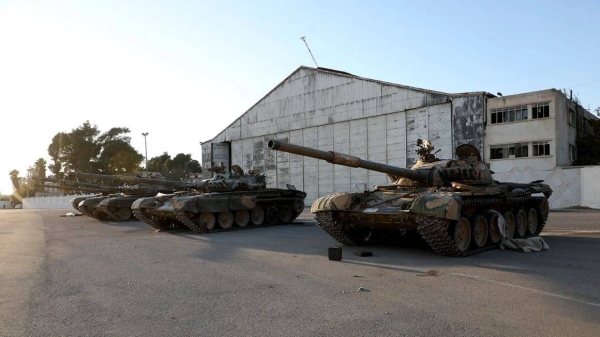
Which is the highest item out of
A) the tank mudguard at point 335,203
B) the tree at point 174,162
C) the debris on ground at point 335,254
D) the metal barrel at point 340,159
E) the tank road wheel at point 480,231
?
the tree at point 174,162

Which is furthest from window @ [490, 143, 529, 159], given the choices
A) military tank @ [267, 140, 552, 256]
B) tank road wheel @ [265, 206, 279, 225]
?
tank road wheel @ [265, 206, 279, 225]

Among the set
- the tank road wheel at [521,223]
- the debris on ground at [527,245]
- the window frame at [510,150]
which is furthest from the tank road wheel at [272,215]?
the window frame at [510,150]

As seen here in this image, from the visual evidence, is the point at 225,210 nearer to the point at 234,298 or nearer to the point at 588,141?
the point at 234,298

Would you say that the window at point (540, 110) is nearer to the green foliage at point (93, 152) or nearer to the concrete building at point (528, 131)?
the concrete building at point (528, 131)

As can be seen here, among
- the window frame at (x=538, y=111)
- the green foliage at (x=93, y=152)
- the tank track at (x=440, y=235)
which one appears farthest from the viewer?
the green foliage at (x=93, y=152)

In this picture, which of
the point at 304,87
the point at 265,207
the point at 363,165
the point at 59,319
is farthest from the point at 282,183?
the point at 59,319

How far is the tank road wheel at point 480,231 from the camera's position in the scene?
10.9m

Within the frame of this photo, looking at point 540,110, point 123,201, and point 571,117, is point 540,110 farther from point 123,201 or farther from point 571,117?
point 123,201

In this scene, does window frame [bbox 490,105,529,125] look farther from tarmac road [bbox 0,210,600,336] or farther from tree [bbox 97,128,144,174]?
tree [bbox 97,128,144,174]

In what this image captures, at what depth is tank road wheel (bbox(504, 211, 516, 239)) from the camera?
41.2ft

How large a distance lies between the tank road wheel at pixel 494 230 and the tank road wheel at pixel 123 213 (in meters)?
19.6

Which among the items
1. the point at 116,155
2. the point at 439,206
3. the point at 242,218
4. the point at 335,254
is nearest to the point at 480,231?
the point at 439,206

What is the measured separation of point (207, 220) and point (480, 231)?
9647 mm

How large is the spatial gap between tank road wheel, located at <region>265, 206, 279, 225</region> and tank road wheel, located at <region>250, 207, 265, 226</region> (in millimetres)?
267
